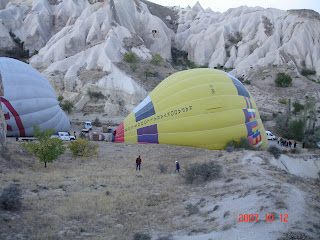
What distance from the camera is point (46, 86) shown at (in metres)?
19.0

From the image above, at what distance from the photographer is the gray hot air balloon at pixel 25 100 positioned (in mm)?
16219

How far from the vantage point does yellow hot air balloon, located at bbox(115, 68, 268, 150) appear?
13719mm

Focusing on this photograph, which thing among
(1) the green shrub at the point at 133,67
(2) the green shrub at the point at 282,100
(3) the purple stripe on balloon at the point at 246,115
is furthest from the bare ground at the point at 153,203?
(2) the green shrub at the point at 282,100

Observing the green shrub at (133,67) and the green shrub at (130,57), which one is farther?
the green shrub at (130,57)

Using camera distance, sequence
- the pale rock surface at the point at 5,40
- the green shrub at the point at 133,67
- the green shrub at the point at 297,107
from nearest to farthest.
Answer: 1. the green shrub at the point at 133,67
2. the green shrub at the point at 297,107
3. the pale rock surface at the point at 5,40

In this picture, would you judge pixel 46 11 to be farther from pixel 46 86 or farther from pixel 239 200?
pixel 239 200

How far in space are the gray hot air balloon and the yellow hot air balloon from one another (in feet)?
19.8

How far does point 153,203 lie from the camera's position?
22.1ft

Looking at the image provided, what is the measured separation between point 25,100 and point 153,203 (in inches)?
514

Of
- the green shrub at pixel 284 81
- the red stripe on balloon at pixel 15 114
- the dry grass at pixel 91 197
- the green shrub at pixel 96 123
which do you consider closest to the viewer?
the dry grass at pixel 91 197

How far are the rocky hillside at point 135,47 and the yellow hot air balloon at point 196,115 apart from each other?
1330 centimetres
